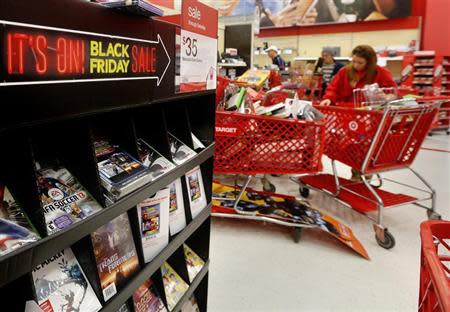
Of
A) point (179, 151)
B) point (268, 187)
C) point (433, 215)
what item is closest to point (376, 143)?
point (433, 215)

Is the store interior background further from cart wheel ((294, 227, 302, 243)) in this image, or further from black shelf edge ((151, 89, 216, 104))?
black shelf edge ((151, 89, 216, 104))

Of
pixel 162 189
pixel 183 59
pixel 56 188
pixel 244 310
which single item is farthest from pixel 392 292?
pixel 56 188

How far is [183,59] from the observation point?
1.23 metres

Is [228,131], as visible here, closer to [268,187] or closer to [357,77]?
[268,187]

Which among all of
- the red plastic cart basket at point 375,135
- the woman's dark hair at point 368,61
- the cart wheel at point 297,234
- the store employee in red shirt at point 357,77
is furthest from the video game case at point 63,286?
the woman's dark hair at point 368,61

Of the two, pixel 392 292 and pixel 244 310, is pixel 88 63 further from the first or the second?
pixel 392 292

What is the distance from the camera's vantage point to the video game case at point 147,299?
49.2 inches

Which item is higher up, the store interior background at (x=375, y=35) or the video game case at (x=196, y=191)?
the store interior background at (x=375, y=35)

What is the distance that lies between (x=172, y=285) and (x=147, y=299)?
0.59ft

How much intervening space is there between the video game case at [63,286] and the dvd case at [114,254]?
0.14 ft

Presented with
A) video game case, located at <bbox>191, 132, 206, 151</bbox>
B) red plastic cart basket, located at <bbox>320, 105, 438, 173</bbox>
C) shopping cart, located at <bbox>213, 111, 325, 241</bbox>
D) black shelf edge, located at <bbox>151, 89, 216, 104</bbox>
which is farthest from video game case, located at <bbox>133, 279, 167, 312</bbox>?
red plastic cart basket, located at <bbox>320, 105, 438, 173</bbox>

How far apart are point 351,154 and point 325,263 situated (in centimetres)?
93

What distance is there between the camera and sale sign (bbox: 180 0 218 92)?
4.04ft

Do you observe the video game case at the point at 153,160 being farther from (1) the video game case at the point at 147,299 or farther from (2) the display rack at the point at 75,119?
(1) the video game case at the point at 147,299
